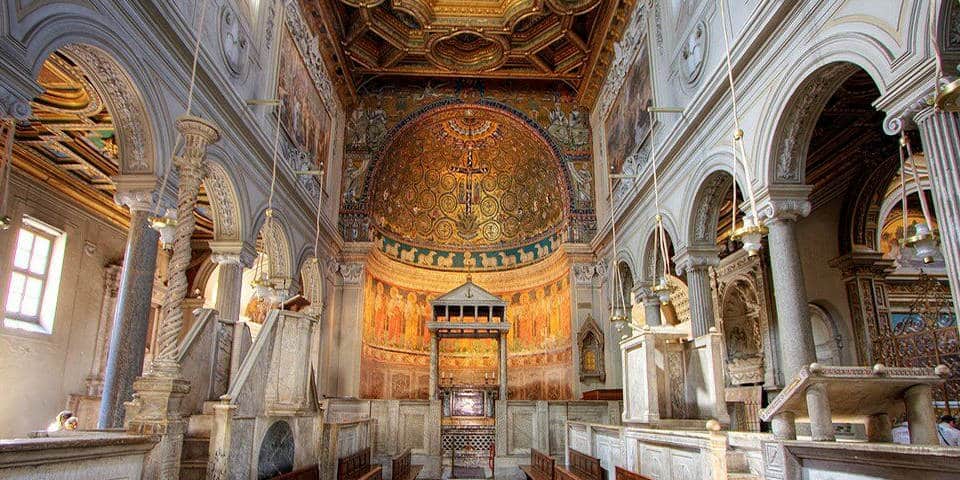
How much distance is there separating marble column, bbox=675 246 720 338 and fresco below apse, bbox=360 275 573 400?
7184 millimetres

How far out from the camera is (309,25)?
15008mm

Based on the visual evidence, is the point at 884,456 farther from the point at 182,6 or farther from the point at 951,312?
the point at 951,312

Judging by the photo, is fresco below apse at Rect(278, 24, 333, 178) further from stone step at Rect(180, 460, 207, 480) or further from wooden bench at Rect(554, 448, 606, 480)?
wooden bench at Rect(554, 448, 606, 480)

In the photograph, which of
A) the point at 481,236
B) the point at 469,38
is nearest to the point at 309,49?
the point at 469,38

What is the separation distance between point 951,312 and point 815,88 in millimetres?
9351

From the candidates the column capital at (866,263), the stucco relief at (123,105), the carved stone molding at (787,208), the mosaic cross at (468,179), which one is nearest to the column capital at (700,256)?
the carved stone molding at (787,208)

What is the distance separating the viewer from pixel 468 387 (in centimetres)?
1600

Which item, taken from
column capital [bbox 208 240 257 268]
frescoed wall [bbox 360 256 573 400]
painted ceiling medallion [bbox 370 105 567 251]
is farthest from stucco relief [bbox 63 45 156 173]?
painted ceiling medallion [bbox 370 105 567 251]

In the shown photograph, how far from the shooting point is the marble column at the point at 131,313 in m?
7.39

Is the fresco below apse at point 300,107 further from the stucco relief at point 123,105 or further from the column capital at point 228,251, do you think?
the stucco relief at point 123,105

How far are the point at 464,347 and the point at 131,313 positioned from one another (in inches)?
551

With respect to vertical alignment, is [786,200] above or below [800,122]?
below

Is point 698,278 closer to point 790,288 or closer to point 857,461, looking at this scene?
point 790,288

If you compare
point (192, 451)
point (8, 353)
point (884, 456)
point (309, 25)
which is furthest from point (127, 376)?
point (309, 25)
